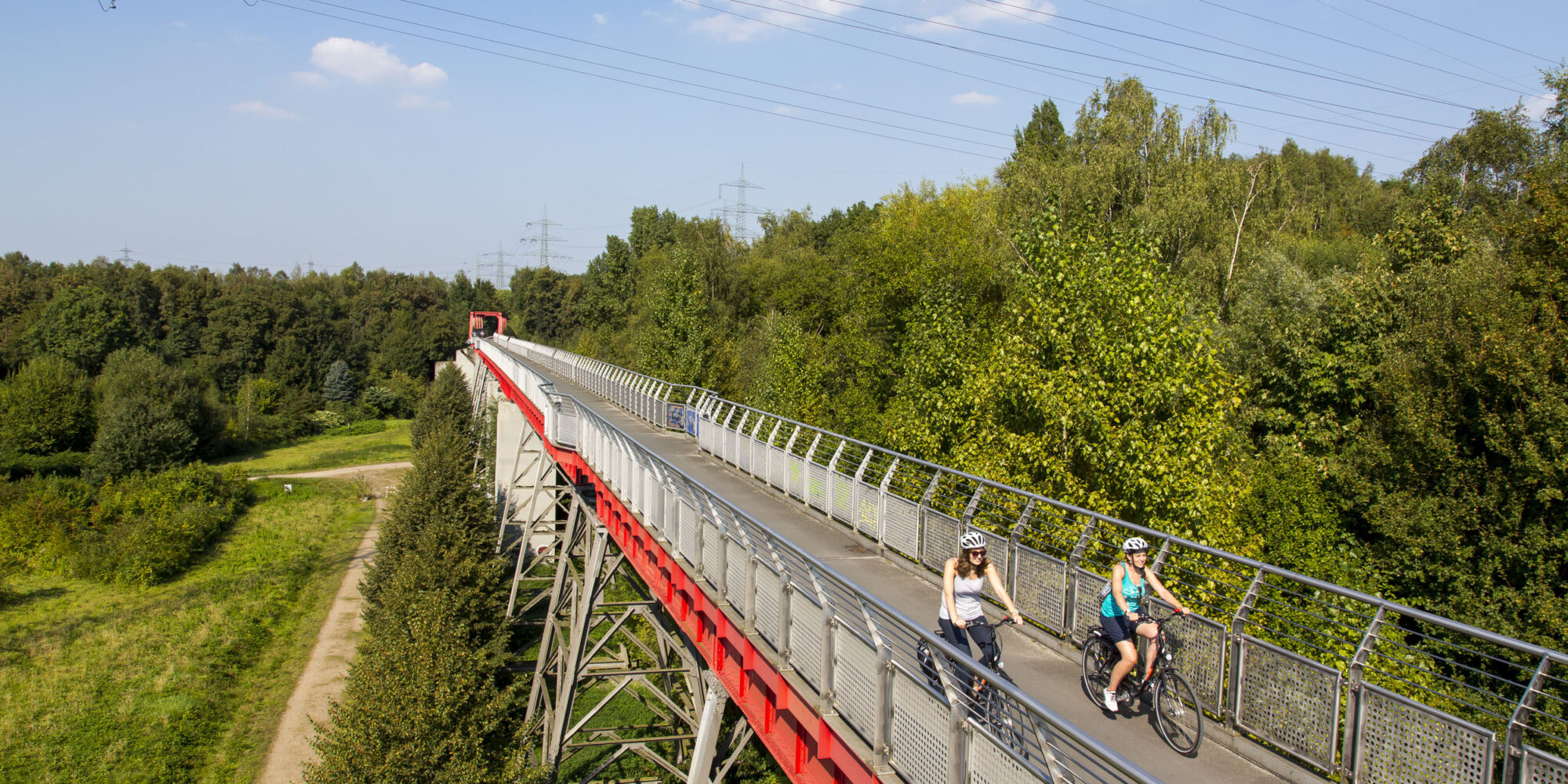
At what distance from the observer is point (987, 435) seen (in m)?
15.7

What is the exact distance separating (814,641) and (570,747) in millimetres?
10581

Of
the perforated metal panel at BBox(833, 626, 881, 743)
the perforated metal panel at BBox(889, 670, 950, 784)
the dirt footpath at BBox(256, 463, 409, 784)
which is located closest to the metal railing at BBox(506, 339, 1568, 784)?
the perforated metal panel at BBox(889, 670, 950, 784)

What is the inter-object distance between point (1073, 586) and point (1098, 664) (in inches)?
60.5

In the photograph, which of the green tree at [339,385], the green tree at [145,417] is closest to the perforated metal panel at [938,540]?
the green tree at [145,417]

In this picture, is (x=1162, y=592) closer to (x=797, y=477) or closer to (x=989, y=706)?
(x=989, y=706)

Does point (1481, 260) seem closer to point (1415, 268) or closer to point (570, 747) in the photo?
point (1415, 268)

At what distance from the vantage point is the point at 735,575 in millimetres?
9133

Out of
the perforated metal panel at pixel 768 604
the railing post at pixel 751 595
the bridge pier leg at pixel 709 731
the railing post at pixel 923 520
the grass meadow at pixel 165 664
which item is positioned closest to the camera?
the perforated metal panel at pixel 768 604

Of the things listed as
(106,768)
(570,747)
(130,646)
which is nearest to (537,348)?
(130,646)

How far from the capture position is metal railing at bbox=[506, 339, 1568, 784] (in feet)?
17.0

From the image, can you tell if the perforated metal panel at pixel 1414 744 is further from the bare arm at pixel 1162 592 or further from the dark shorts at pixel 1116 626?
the dark shorts at pixel 1116 626

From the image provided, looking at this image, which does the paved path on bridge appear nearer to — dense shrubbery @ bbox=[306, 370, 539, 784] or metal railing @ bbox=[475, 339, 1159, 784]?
metal railing @ bbox=[475, 339, 1159, 784]

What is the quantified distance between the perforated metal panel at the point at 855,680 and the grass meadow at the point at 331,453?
57042 mm

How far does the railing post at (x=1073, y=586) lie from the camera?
8.45m
